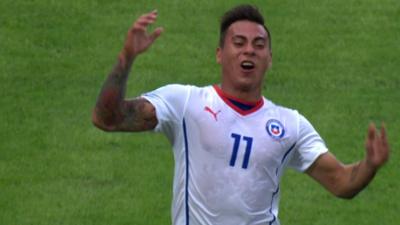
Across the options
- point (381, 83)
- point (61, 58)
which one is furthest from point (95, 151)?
point (381, 83)

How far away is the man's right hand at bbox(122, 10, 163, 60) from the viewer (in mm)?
7598

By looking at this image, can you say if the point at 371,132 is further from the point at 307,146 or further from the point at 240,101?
the point at 240,101

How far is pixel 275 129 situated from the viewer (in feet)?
27.2

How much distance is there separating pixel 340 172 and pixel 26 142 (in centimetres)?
753

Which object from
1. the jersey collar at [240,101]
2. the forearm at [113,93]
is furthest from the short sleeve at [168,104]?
the forearm at [113,93]

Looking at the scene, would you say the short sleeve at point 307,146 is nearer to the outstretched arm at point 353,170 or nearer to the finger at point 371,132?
the outstretched arm at point 353,170

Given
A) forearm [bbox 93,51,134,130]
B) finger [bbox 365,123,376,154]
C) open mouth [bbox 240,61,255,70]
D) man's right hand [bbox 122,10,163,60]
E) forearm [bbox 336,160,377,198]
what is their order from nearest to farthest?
man's right hand [bbox 122,10,163,60], forearm [bbox 93,51,134,130], finger [bbox 365,123,376,154], forearm [bbox 336,160,377,198], open mouth [bbox 240,61,255,70]

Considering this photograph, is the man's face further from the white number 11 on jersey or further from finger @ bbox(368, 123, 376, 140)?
finger @ bbox(368, 123, 376, 140)

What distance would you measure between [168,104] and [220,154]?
1.49ft

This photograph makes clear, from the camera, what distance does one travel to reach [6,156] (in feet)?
49.3

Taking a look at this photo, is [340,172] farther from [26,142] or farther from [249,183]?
[26,142]

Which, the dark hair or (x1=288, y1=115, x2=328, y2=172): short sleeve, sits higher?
the dark hair

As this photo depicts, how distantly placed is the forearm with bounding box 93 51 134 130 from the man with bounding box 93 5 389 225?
0.20 m

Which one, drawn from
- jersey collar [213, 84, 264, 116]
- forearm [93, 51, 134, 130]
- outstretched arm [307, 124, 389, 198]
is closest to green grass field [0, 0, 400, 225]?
outstretched arm [307, 124, 389, 198]
